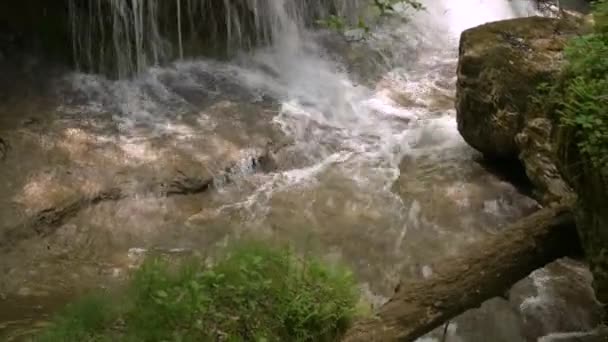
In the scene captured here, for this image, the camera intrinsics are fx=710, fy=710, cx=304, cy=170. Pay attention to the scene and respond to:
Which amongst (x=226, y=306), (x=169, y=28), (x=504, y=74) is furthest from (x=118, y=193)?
(x=504, y=74)

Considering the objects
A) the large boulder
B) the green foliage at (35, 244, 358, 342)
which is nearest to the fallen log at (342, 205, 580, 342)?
the green foliage at (35, 244, 358, 342)

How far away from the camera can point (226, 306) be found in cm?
308

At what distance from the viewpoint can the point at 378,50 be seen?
27.7 ft

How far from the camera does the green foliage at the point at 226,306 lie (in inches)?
117

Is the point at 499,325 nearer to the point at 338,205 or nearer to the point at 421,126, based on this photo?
the point at 338,205

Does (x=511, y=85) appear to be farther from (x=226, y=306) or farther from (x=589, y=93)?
(x=226, y=306)

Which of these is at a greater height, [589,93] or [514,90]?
[589,93]

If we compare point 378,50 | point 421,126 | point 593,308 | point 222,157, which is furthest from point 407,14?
point 593,308

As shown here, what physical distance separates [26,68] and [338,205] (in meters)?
3.28

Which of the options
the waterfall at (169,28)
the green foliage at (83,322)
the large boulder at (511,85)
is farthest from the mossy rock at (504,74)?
the green foliage at (83,322)

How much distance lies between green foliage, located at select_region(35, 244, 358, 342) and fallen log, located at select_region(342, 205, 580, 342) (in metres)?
0.21

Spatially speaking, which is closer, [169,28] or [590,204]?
[590,204]

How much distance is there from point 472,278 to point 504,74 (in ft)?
8.37

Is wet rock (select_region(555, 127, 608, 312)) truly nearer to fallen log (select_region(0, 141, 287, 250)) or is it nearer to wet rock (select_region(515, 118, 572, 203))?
wet rock (select_region(515, 118, 572, 203))
